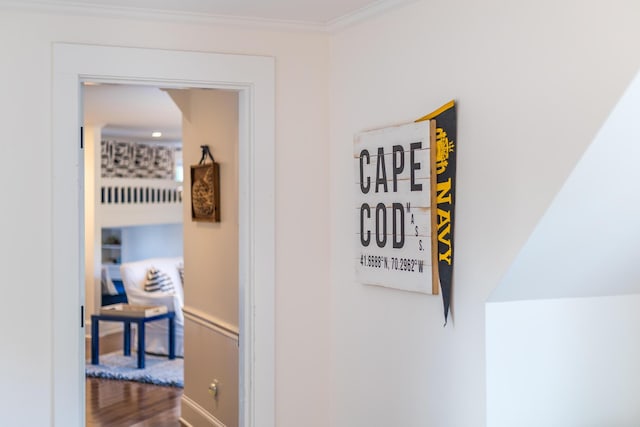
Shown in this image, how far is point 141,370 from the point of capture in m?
5.77

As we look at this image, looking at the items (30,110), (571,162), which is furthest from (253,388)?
(571,162)

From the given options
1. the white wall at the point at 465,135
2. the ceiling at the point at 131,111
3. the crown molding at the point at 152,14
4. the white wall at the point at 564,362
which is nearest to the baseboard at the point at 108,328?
the ceiling at the point at 131,111

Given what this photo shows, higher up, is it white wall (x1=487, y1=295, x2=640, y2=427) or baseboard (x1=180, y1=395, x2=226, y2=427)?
white wall (x1=487, y1=295, x2=640, y2=427)

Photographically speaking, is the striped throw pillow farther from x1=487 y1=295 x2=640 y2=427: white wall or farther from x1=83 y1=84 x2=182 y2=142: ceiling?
x1=487 y1=295 x2=640 y2=427: white wall

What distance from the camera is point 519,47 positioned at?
2037 mm

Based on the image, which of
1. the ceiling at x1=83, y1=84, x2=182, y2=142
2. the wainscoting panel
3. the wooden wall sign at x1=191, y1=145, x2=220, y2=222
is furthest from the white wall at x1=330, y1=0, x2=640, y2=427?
the ceiling at x1=83, y1=84, x2=182, y2=142

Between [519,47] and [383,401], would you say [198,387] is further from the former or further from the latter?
[519,47]

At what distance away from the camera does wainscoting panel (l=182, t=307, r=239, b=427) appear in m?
3.71

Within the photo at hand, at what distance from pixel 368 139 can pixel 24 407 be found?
1.73m

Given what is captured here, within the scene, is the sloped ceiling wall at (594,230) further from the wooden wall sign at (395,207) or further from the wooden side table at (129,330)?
the wooden side table at (129,330)

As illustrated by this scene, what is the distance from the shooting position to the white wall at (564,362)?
2188mm

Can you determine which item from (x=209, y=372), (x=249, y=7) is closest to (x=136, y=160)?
(x=209, y=372)

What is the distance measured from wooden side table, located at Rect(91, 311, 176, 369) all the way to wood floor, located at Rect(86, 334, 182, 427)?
0.43 metres

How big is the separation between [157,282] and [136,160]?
2.16 m
